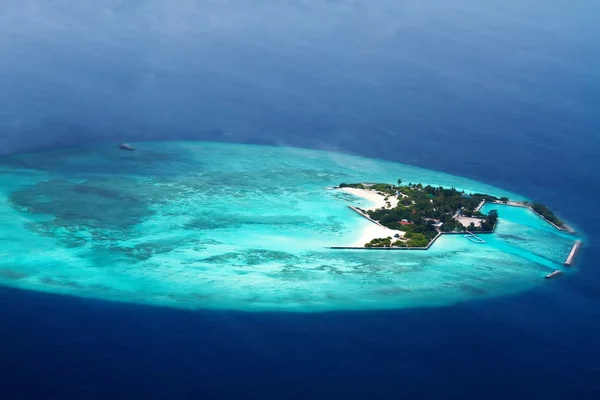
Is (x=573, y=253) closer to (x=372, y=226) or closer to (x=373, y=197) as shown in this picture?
(x=372, y=226)

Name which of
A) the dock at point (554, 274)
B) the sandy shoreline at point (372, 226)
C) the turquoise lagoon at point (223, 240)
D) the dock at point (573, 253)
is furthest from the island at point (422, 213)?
the dock at point (554, 274)

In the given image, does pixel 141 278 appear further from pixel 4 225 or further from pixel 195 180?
pixel 195 180

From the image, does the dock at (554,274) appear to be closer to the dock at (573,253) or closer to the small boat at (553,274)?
the small boat at (553,274)

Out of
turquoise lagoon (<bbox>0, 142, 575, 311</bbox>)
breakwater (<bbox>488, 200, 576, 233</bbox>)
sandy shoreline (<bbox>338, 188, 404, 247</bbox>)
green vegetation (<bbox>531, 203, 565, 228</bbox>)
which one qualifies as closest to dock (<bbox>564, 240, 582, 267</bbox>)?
turquoise lagoon (<bbox>0, 142, 575, 311</bbox>)

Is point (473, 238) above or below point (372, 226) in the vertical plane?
below

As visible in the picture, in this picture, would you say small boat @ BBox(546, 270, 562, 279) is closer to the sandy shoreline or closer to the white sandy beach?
the sandy shoreline

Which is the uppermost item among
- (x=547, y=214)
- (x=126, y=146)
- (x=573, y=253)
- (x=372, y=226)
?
(x=126, y=146)

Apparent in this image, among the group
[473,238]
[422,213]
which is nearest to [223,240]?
[422,213]
